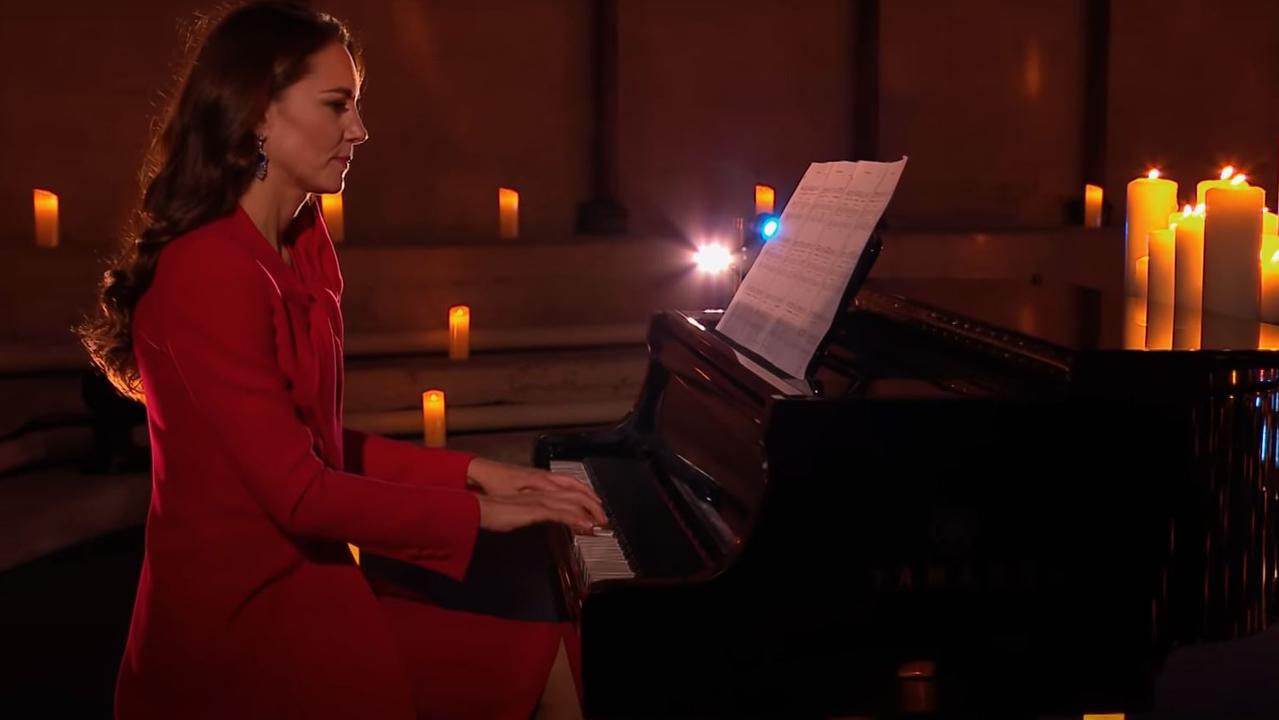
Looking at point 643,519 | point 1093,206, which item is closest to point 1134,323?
point 643,519

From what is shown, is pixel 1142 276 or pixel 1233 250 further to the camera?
pixel 1142 276

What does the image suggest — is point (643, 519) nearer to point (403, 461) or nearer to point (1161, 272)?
point (403, 461)

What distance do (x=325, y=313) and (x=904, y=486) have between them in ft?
2.80

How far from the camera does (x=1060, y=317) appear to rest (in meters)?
2.46

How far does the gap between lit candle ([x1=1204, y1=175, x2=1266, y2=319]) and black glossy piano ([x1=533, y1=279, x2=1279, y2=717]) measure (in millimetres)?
356

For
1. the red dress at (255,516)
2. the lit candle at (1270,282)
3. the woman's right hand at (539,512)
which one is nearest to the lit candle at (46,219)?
the red dress at (255,516)

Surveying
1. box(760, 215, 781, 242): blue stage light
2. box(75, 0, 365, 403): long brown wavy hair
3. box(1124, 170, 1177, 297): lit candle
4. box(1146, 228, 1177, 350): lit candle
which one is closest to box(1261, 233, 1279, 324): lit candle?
box(1146, 228, 1177, 350): lit candle

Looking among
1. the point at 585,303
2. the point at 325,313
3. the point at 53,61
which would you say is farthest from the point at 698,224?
the point at 325,313

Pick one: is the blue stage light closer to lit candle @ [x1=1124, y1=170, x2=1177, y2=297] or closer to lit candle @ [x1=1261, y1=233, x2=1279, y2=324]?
lit candle @ [x1=1124, y1=170, x2=1177, y2=297]

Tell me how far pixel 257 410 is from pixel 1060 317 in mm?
1371

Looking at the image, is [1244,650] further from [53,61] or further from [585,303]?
[53,61]

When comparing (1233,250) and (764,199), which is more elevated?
(764,199)

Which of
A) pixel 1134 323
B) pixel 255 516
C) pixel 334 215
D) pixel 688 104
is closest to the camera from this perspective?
pixel 255 516

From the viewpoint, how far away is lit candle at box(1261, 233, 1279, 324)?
7.86 feet
